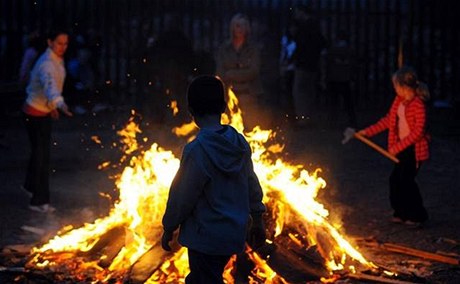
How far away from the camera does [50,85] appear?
9.70 metres

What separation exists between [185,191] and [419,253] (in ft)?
11.7

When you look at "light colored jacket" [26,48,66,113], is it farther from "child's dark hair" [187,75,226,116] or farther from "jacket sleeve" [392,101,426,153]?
"child's dark hair" [187,75,226,116]

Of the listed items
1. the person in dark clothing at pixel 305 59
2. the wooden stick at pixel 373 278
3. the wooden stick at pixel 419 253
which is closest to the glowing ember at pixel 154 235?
the wooden stick at pixel 373 278

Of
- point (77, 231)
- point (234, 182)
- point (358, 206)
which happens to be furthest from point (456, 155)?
point (234, 182)

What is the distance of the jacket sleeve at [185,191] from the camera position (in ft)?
17.1

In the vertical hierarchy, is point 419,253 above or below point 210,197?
below

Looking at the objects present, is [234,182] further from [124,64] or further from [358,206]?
[124,64]

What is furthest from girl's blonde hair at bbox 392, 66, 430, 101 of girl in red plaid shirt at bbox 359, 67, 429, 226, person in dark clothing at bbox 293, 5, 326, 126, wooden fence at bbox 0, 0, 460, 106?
wooden fence at bbox 0, 0, 460, 106

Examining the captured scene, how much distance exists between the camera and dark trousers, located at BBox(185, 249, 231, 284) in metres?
5.35

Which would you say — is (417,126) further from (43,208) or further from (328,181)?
(43,208)

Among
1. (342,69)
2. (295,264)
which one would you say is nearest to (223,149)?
(295,264)

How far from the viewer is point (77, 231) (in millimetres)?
8180

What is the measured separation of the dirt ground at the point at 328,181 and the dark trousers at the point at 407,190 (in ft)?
0.53

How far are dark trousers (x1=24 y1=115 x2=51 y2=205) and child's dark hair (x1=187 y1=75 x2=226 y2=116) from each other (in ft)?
16.3
